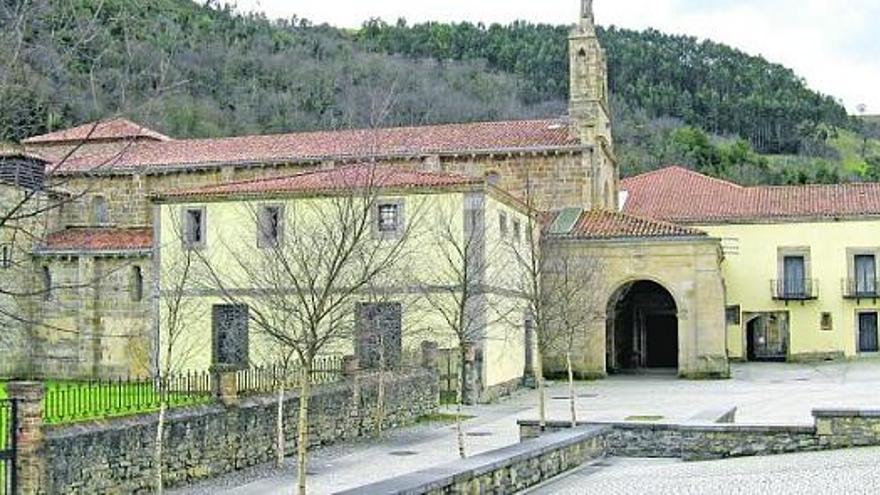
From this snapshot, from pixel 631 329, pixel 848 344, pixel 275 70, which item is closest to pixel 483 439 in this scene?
pixel 631 329

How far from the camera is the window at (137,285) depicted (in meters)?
36.0

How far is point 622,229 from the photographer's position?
38281 mm

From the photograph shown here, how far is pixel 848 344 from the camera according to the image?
4850 centimetres

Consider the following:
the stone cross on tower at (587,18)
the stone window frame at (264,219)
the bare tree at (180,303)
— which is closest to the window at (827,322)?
the stone cross on tower at (587,18)

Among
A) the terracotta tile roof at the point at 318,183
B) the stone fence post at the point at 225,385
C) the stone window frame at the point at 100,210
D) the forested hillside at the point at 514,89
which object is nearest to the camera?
the stone fence post at the point at 225,385

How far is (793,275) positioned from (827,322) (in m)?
2.37

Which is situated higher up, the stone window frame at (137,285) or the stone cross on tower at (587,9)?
the stone cross on tower at (587,9)

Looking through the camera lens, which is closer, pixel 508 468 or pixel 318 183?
pixel 508 468

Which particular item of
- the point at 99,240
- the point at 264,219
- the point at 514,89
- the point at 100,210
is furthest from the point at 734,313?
the point at 514,89

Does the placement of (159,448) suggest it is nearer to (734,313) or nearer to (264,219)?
(264,219)

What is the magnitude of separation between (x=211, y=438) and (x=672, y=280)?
2219 cm

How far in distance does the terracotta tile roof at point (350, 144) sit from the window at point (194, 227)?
7.52 metres

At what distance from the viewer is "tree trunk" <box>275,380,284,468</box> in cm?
1989

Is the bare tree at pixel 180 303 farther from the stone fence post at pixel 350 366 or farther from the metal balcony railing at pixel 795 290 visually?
the metal balcony railing at pixel 795 290
